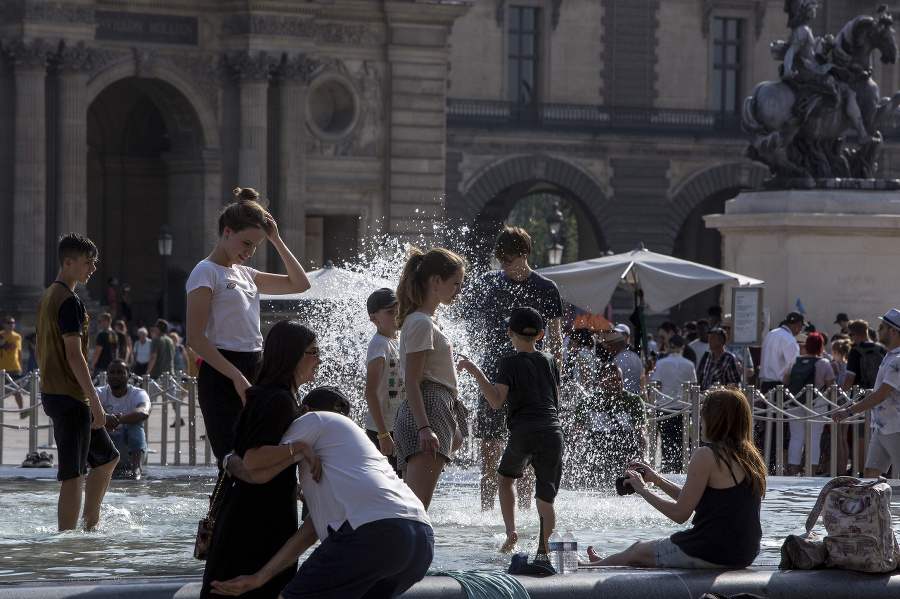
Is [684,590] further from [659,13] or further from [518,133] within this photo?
[659,13]

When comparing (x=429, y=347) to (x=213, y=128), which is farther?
(x=213, y=128)

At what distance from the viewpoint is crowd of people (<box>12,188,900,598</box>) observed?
560 cm

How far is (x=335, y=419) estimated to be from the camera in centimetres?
564

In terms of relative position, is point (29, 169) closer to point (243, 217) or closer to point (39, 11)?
point (39, 11)

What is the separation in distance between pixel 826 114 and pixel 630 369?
7.72m

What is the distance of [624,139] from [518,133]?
341 cm

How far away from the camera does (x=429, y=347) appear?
7.57 m

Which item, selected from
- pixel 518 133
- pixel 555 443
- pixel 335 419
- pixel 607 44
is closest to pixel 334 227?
pixel 518 133

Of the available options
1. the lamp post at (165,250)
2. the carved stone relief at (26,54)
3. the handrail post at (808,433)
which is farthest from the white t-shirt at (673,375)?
the carved stone relief at (26,54)

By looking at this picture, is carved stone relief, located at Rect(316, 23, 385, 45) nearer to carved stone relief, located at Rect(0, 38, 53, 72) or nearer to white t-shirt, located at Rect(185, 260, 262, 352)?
carved stone relief, located at Rect(0, 38, 53, 72)

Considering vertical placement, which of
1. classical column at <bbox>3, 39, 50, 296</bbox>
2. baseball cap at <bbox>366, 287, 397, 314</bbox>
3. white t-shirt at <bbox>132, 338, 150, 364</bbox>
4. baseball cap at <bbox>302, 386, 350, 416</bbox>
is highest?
classical column at <bbox>3, 39, 50, 296</bbox>

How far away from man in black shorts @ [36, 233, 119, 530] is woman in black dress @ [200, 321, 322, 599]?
2594mm

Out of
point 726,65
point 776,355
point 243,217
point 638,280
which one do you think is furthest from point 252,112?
point 243,217

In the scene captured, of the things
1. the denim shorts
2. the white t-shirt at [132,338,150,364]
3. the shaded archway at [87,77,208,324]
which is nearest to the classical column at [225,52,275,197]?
the shaded archway at [87,77,208,324]
